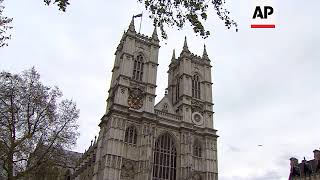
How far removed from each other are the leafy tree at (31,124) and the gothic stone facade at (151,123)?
48.2 ft

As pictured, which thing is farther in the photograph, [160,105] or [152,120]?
[160,105]

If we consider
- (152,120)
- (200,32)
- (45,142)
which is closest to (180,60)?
(152,120)

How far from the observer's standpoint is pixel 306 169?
46.2 metres

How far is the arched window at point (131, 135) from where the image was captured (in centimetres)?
4288

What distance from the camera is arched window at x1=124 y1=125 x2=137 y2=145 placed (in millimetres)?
42878

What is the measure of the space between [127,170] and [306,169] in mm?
25881

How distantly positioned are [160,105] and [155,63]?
6.57m

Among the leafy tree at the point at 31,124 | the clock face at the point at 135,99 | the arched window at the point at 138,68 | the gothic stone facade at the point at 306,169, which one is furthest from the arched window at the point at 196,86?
the leafy tree at the point at 31,124

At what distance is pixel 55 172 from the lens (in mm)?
25141

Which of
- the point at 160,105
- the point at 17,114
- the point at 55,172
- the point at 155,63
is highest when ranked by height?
the point at 155,63

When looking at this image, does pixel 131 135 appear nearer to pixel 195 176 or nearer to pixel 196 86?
pixel 195 176

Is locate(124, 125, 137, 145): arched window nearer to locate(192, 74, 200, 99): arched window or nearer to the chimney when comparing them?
locate(192, 74, 200, 99): arched window

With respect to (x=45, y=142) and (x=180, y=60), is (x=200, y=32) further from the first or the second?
(x=180, y=60)

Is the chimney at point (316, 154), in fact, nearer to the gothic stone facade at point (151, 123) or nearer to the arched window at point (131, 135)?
the gothic stone facade at point (151, 123)
